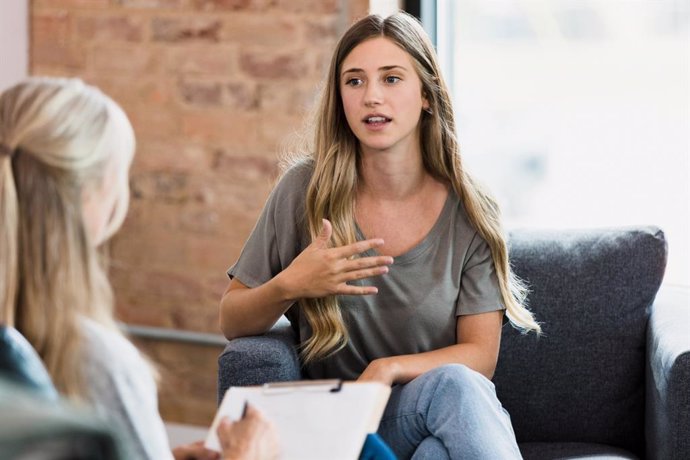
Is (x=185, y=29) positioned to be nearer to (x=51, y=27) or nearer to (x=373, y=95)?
(x=51, y=27)

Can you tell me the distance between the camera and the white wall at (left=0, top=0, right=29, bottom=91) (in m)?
3.61

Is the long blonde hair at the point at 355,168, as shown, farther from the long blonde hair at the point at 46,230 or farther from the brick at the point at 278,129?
the long blonde hair at the point at 46,230

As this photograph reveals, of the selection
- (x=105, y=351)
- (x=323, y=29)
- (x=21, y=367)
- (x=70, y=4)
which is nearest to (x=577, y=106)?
(x=323, y=29)

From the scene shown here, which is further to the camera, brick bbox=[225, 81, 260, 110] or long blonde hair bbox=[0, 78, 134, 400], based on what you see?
brick bbox=[225, 81, 260, 110]

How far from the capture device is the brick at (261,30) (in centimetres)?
329

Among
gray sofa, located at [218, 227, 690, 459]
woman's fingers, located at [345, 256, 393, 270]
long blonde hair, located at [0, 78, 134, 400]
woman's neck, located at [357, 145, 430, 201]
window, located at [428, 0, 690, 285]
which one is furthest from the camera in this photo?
window, located at [428, 0, 690, 285]

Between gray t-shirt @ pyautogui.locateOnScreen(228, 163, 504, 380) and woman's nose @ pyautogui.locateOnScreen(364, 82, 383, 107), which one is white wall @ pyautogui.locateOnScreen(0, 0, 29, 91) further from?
woman's nose @ pyautogui.locateOnScreen(364, 82, 383, 107)

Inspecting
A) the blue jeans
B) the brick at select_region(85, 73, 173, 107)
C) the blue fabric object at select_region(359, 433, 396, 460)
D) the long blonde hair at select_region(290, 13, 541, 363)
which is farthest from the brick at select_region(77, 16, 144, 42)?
the blue fabric object at select_region(359, 433, 396, 460)

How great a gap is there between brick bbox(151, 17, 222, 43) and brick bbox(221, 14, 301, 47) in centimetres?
4

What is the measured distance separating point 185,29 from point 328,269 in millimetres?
1441

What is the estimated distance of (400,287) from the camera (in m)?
2.44

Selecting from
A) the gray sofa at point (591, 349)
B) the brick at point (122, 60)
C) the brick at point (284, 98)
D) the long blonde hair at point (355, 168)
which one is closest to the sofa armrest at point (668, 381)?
the gray sofa at point (591, 349)

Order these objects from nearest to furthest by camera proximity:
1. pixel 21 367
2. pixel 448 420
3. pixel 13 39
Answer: pixel 21 367 → pixel 448 420 → pixel 13 39

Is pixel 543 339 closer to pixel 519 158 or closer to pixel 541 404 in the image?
pixel 541 404
